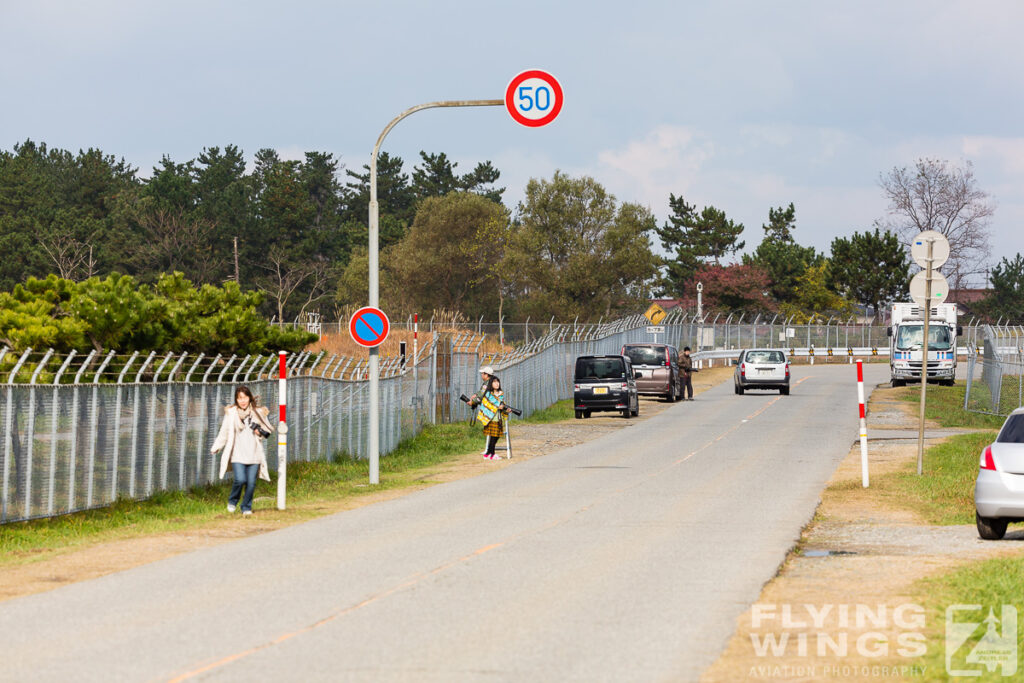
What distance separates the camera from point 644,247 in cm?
7662

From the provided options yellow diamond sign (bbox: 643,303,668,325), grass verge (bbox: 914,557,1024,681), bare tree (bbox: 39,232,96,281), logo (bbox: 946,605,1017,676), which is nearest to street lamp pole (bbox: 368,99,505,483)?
grass verge (bbox: 914,557,1024,681)

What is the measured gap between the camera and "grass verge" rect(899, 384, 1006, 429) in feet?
112

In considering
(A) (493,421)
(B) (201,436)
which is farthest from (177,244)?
(B) (201,436)

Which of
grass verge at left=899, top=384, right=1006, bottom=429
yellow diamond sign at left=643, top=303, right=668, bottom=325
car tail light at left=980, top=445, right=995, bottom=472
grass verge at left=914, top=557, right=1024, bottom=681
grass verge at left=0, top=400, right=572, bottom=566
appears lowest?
grass verge at left=0, top=400, right=572, bottom=566

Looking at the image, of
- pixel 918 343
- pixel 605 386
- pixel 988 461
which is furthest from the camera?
pixel 918 343

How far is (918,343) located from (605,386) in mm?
17865

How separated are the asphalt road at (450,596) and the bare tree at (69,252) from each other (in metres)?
66.9

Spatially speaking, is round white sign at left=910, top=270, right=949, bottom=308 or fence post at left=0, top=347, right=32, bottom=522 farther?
round white sign at left=910, top=270, right=949, bottom=308

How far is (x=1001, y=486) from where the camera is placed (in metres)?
13.3

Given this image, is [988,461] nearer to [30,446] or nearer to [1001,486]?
[1001,486]

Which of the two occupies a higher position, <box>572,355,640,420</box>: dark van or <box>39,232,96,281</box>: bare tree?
<box>39,232,96,281</box>: bare tree

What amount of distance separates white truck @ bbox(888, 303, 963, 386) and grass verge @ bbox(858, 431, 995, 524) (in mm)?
24870

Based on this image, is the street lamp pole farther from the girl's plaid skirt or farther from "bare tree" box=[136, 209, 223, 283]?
"bare tree" box=[136, 209, 223, 283]

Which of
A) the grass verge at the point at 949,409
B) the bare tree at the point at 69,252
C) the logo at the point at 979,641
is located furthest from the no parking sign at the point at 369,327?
the bare tree at the point at 69,252
